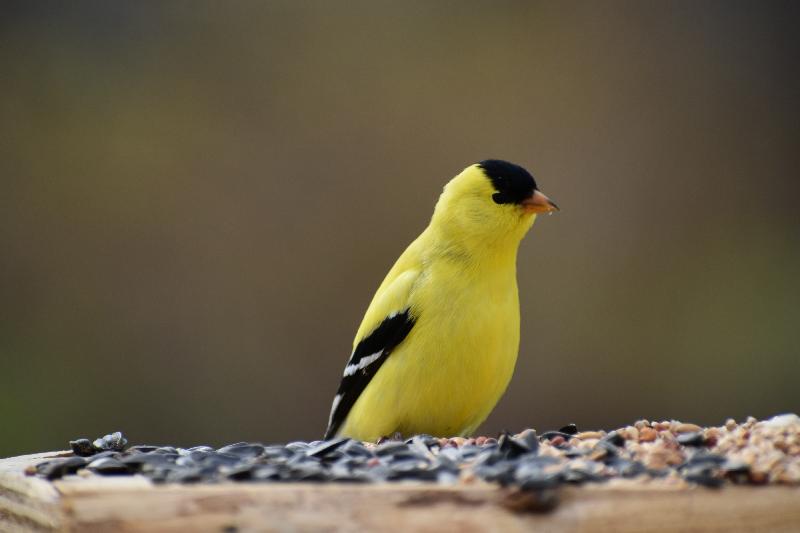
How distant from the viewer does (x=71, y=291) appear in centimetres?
582

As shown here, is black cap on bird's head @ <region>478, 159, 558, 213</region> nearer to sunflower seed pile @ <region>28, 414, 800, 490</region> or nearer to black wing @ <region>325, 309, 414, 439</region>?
black wing @ <region>325, 309, 414, 439</region>

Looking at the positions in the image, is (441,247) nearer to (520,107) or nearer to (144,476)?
(144,476)

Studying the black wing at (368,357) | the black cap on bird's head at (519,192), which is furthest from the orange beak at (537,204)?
the black wing at (368,357)

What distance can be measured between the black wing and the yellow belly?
0.03 m

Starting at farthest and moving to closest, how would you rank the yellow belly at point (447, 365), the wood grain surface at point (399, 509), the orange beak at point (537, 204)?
the orange beak at point (537, 204), the yellow belly at point (447, 365), the wood grain surface at point (399, 509)

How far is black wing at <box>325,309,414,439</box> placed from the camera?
115 inches

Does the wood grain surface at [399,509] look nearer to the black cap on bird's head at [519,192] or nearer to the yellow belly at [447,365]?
the yellow belly at [447,365]

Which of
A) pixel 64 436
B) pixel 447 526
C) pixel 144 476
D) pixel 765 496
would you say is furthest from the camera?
pixel 64 436

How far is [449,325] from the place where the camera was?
2.84 metres

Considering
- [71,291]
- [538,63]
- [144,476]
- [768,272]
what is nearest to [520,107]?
[538,63]

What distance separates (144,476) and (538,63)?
4.60 meters

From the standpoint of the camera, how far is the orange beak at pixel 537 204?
299cm

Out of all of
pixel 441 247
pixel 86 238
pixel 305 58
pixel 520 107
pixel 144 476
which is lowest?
pixel 144 476

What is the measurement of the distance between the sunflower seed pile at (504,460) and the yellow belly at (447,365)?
0.49m
